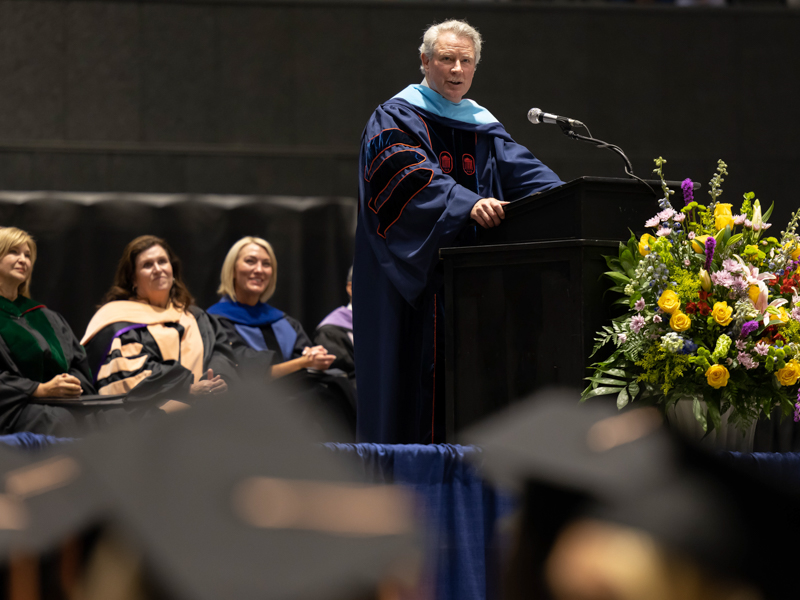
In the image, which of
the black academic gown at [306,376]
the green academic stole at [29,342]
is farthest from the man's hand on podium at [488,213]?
the green academic stole at [29,342]

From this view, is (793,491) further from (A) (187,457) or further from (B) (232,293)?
(B) (232,293)

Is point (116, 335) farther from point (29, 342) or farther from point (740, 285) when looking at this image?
point (740, 285)

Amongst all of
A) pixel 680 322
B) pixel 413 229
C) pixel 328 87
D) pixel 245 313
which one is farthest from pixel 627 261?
pixel 328 87

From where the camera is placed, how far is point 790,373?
2.14 m

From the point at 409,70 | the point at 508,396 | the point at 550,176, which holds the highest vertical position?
the point at 409,70

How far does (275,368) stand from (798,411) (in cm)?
301

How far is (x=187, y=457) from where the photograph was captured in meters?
0.46

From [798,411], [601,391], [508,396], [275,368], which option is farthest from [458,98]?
[275,368]

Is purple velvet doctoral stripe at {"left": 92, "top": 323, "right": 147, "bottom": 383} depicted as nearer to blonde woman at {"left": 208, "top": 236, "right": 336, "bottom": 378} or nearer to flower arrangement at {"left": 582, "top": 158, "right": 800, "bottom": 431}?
blonde woman at {"left": 208, "top": 236, "right": 336, "bottom": 378}

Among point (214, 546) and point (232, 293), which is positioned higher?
point (214, 546)

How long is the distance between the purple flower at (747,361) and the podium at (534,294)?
38 centimetres

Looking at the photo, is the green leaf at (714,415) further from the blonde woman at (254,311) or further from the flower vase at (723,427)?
the blonde woman at (254,311)

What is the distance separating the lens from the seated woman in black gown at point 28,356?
149 inches

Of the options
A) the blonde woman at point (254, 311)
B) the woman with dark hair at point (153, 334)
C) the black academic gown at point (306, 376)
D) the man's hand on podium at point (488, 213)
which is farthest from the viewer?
the blonde woman at point (254, 311)
